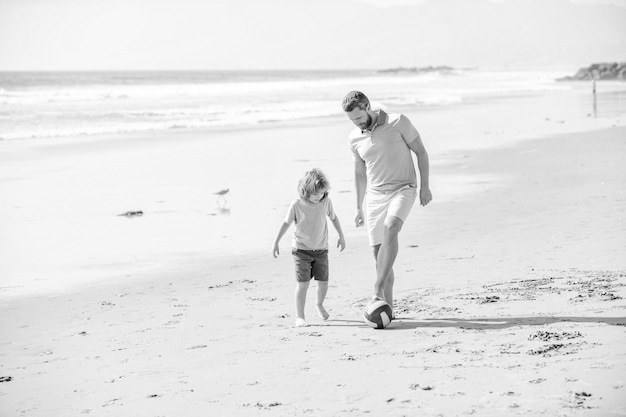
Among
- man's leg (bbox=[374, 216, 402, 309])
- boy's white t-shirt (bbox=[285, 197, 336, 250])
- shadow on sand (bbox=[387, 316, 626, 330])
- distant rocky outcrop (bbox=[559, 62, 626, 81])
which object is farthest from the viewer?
distant rocky outcrop (bbox=[559, 62, 626, 81])

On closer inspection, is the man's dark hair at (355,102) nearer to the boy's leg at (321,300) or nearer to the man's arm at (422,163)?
the man's arm at (422,163)

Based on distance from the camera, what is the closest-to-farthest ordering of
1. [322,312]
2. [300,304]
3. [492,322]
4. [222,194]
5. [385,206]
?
1. [492,322]
2. [385,206]
3. [300,304]
4. [322,312]
5. [222,194]

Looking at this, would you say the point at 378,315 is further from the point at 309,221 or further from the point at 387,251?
the point at 309,221

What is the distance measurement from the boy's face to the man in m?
0.35

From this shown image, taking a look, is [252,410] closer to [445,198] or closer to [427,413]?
[427,413]

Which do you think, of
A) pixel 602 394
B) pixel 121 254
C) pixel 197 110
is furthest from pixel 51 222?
pixel 197 110

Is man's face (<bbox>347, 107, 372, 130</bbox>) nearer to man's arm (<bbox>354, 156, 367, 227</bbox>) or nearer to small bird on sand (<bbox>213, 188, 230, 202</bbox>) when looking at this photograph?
man's arm (<bbox>354, 156, 367, 227</bbox>)

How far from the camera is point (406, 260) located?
8031 millimetres

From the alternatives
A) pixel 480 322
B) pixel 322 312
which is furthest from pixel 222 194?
pixel 480 322

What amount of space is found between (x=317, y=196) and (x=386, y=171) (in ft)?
1.72

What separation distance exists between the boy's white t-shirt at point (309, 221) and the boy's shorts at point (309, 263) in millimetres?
38

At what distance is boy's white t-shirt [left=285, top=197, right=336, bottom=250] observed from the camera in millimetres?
Result: 6066

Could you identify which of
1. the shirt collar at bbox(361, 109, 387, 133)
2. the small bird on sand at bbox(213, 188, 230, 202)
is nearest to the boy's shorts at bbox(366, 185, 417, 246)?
the shirt collar at bbox(361, 109, 387, 133)

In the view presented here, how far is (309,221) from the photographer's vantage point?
20.0ft
